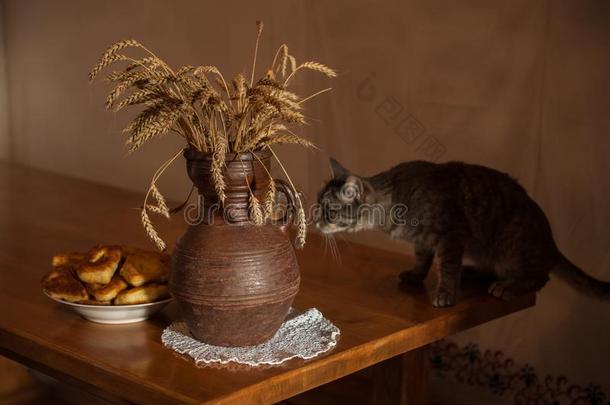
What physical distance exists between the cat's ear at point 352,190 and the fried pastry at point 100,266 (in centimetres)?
60

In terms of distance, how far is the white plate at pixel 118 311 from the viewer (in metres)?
1.96

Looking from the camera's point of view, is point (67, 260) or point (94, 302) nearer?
point (94, 302)

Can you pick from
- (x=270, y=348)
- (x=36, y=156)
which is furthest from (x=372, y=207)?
(x=36, y=156)

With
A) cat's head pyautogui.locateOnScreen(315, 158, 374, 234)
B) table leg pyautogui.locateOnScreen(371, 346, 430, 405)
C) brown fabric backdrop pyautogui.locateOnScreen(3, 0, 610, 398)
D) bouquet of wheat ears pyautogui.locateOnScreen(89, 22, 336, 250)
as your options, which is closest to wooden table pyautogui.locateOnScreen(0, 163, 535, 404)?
table leg pyautogui.locateOnScreen(371, 346, 430, 405)

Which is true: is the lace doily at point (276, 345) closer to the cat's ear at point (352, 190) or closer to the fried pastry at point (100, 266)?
the fried pastry at point (100, 266)

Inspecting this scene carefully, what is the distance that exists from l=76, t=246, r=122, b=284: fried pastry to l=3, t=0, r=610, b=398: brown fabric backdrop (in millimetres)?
1492

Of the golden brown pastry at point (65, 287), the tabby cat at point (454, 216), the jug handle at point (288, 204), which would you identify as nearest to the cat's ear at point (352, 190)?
the tabby cat at point (454, 216)

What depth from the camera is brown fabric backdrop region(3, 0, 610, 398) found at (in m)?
2.84

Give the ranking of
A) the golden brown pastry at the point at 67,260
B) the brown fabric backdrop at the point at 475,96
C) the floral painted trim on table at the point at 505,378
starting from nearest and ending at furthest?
the golden brown pastry at the point at 67,260 < the brown fabric backdrop at the point at 475,96 < the floral painted trim on table at the point at 505,378

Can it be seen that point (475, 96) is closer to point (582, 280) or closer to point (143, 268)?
point (582, 280)

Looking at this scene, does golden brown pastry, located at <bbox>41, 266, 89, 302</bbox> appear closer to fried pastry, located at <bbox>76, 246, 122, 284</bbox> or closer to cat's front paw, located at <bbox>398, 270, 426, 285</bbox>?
fried pastry, located at <bbox>76, 246, 122, 284</bbox>

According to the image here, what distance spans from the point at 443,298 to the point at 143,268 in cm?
72

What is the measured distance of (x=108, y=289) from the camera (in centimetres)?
197

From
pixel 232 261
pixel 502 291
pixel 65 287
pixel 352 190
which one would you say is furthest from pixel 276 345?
pixel 502 291
